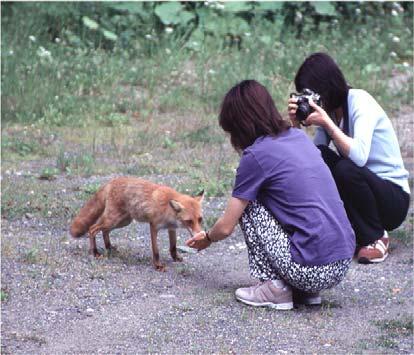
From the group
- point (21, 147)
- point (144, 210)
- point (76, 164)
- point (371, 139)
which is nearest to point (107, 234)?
point (144, 210)

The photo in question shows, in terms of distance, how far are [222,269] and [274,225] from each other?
1.08 m

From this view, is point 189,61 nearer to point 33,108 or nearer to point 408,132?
point 33,108

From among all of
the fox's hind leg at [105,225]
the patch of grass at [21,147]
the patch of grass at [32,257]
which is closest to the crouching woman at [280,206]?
the fox's hind leg at [105,225]

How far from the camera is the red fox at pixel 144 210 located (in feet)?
19.6

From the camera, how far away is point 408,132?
9.80 metres

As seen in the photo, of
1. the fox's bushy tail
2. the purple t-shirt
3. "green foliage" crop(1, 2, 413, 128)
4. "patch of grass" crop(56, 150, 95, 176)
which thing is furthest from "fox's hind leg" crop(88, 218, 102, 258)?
"green foliage" crop(1, 2, 413, 128)

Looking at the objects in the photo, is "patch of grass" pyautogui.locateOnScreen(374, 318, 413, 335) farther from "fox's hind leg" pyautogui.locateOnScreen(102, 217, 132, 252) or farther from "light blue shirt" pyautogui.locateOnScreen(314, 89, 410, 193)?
"fox's hind leg" pyautogui.locateOnScreen(102, 217, 132, 252)

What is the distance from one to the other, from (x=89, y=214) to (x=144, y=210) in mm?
594

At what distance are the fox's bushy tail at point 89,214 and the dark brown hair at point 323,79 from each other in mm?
1592

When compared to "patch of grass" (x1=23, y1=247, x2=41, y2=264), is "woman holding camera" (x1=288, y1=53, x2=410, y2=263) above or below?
above

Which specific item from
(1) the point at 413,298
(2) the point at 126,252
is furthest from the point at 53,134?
(1) the point at 413,298

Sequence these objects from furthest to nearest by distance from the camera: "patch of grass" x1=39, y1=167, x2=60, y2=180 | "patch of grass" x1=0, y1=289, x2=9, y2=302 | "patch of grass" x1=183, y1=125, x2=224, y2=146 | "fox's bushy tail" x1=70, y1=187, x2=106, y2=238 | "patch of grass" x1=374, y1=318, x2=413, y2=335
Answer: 1. "patch of grass" x1=183, y1=125, x2=224, y2=146
2. "patch of grass" x1=39, y1=167, x2=60, y2=180
3. "fox's bushy tail" x1=70, y1=187, x2=106, y2=238
4. "patch of grass" x1=0, y1=289, x2=9, y2=302
5. "patch of grass" x1=374, y1=318, x2=413, y2=335

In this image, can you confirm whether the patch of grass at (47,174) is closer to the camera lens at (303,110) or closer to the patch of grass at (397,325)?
the camera lens at (303,110)

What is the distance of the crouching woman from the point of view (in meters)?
5.27
